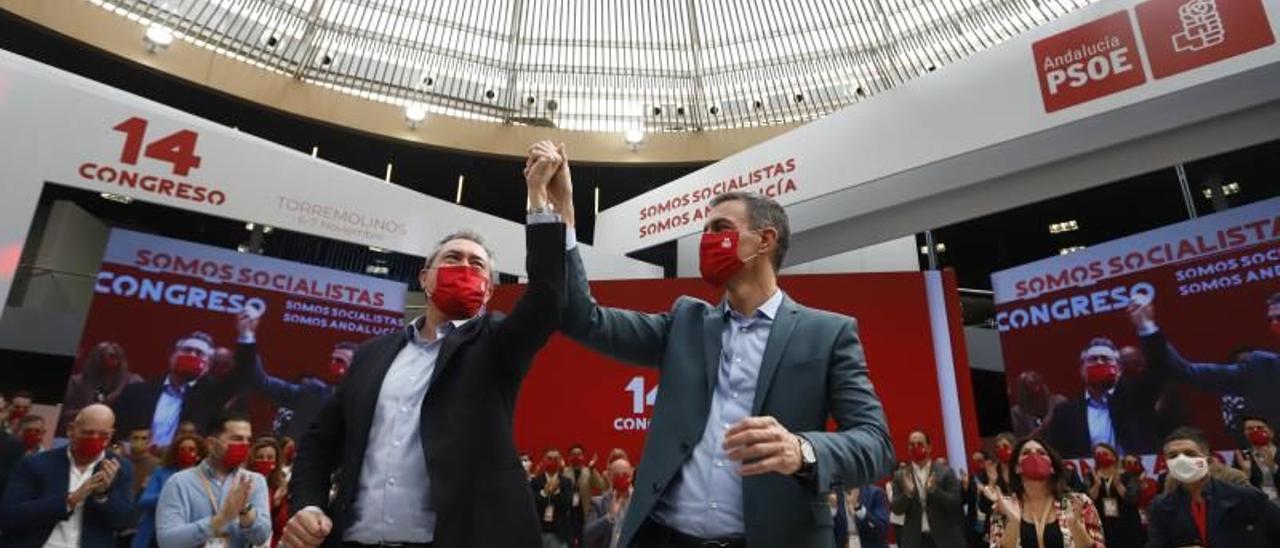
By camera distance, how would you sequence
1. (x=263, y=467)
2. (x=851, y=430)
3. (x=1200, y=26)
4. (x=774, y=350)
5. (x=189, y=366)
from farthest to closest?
(x=189, y=366) → (x=263, y=467) → (x=1200, y=26) → (x=774, y=350) → (x=851, y=430)

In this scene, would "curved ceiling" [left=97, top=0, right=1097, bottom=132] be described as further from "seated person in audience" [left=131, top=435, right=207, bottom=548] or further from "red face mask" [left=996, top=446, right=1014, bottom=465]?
"seated person in audience" [left=131, top=435, right=207, bottom=548]

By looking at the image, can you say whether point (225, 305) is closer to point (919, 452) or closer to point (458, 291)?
point (458, 291)

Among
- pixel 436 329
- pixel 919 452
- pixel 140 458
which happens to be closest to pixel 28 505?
pixel 436 329

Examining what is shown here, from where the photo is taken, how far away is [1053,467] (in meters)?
3.43

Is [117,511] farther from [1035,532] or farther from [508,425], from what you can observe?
[1035,532]

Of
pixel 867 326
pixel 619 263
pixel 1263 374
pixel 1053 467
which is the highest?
pixel 619 263

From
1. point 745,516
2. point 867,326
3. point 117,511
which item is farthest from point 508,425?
point 867,326

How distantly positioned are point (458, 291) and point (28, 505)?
254 centimetres

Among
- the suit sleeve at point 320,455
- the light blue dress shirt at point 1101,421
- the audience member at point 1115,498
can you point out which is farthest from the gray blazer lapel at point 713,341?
the light blue dress shirt at point 1101,421

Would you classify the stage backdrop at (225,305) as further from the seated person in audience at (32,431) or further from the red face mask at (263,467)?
the red face mask at (263,467)

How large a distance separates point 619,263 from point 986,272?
8.54 meters

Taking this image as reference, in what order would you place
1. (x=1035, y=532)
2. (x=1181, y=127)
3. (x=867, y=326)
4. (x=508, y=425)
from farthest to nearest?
(x=867, y=326), (x=1181, y=127), (x=1035, y=532), (x=508, y=425)

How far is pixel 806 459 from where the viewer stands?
1074mm

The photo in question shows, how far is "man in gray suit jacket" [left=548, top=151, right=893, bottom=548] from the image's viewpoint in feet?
3.90
